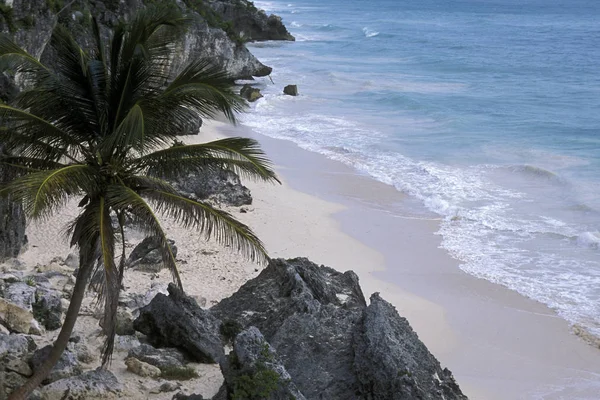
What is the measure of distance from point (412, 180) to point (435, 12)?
7281 centimetres

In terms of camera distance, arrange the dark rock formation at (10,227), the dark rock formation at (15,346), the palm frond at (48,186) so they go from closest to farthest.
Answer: the palm frond at (48,186)
the dark rock formation at (15,346)
the dark rock formation at (10,227)

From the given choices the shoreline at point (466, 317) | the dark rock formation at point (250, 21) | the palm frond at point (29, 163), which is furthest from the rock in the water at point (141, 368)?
the dark rock formation at point (250, 21)

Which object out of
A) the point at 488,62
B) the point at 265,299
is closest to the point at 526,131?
the point at 488,62

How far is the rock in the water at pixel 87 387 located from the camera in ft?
33.0

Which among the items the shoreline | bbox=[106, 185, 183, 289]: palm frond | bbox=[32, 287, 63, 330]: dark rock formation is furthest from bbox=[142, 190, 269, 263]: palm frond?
the shoreline

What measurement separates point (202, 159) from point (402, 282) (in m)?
8.94

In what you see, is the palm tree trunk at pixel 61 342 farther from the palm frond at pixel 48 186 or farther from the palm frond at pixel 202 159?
the palm frond at pixel 202 159

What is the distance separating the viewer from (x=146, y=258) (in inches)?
631

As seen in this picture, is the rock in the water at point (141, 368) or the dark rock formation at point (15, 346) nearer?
the dark rock formation at point (15, 346)

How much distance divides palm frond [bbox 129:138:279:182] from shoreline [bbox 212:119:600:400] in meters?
5.96

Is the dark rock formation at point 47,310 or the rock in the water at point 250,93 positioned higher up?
the rock in the water at point 250,93

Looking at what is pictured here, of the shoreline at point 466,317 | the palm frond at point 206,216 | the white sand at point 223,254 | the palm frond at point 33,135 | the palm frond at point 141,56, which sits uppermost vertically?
the palm frond at point 141,56

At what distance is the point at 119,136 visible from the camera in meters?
8.59

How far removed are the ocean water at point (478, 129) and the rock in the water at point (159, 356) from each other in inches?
328
